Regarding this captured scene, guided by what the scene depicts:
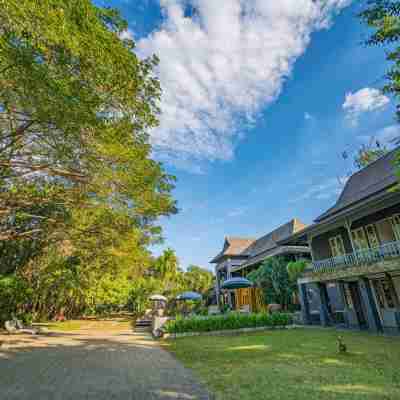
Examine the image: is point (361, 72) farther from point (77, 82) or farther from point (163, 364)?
point (163, 364)

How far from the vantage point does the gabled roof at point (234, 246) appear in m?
32.7

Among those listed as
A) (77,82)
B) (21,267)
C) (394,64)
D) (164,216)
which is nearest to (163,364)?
(164,216)

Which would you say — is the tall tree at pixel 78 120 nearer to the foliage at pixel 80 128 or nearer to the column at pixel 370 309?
the foliage at pixel 80 128

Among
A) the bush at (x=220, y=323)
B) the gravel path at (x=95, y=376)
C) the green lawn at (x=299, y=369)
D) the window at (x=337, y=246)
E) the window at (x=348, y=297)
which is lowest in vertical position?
the gravel path at (x=95, y=376)

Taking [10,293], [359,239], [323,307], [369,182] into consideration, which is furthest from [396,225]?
[10,293]

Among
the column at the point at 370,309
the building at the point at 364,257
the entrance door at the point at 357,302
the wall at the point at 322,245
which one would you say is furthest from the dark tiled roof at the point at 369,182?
the column at the point at 370,309

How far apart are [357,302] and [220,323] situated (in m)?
8.81

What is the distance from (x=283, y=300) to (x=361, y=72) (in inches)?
636

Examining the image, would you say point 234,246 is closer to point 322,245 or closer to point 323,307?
point 322,245

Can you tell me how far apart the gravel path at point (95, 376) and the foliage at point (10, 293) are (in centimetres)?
966

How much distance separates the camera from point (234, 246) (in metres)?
33.9

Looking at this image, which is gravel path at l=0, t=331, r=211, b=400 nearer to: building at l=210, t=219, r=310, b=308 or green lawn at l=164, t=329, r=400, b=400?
green lawn at l=164, t=329, r=400, b=400

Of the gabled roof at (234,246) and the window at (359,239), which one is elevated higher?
the gabled roof at (234,246)

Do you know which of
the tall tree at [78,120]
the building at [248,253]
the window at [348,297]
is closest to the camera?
the tall tree at [78,120]
